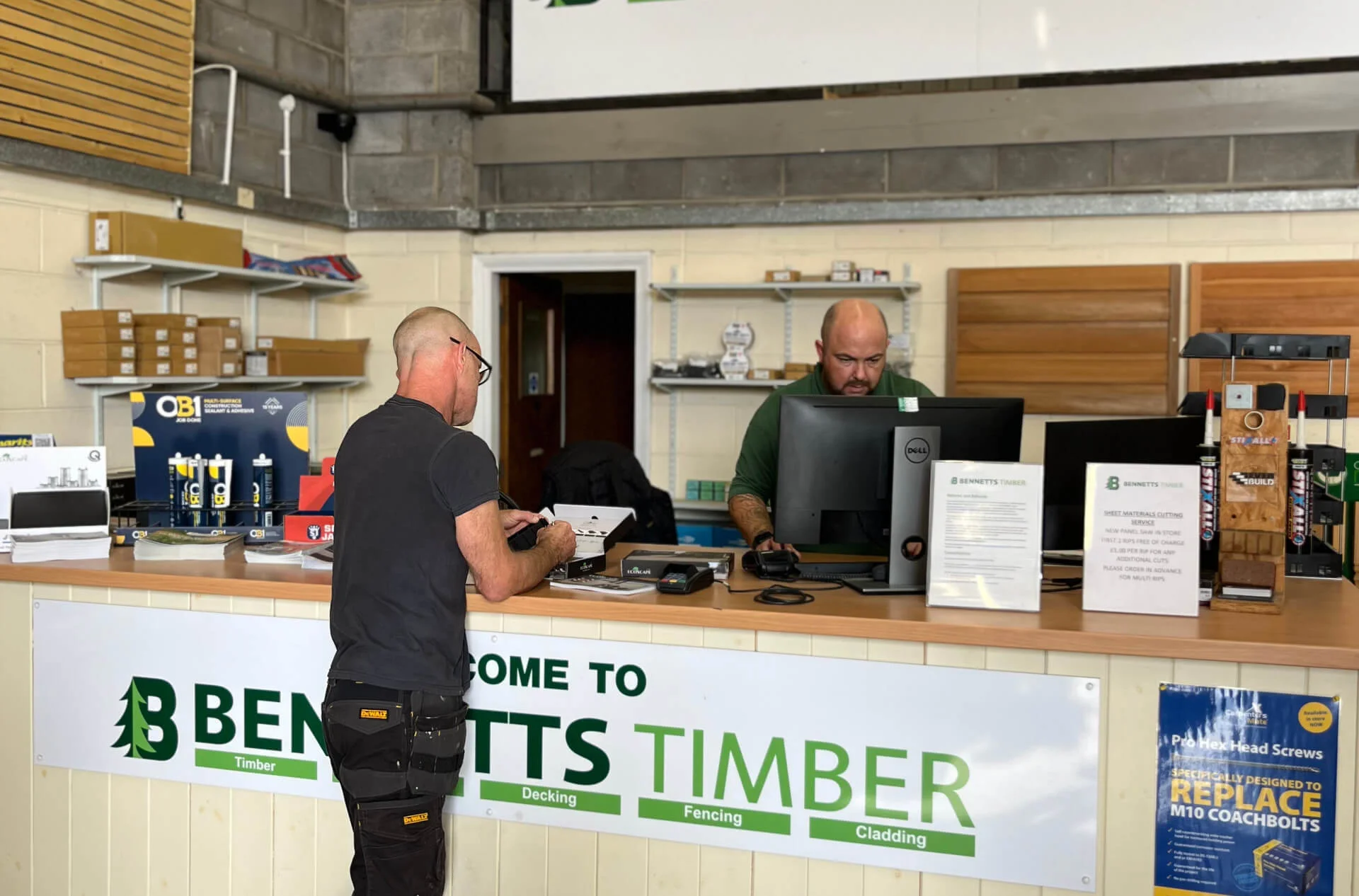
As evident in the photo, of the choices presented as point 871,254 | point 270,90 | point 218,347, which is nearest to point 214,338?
point 218,347

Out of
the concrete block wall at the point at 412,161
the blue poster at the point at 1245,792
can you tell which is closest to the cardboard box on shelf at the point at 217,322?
the concrete block wall at the point at 412,161

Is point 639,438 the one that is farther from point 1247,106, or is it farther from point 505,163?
point 1247,106

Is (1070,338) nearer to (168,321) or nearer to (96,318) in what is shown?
(168,321)

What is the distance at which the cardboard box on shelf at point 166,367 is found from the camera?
4.18m

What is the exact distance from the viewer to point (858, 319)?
11.2ft

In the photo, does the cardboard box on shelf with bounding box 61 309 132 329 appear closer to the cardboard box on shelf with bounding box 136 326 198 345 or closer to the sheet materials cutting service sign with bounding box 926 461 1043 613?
the cardboard box on shelf with bounding box 136 326 198 345

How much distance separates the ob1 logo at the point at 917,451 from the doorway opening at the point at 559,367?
2.65 metres

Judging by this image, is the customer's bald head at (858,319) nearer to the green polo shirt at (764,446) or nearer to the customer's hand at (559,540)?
the green polo shirt at (764,446)

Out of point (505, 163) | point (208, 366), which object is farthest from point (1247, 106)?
point (208, 366)

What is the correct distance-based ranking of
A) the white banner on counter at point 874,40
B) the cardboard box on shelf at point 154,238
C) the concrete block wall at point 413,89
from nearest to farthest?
the cardboard box on shelf at point 154,238
the white banner on counter at point 874,40
the concrete block wall at point 413,89

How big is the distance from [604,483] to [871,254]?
194 cm

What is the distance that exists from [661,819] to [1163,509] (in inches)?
47.8

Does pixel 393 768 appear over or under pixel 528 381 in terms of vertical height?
under

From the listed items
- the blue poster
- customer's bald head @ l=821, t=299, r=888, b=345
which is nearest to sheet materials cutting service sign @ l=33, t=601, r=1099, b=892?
the blue poster
